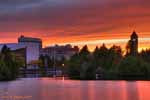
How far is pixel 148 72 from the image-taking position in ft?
579

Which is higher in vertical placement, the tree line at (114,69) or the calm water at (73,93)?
the tree line at (114,69)

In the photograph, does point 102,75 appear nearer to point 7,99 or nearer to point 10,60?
point 10,60

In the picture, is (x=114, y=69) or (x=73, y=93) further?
(x=114, y=69)

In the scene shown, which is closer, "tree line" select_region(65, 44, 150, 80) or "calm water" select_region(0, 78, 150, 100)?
"calm water" select_region(0, 78, 150, 100)

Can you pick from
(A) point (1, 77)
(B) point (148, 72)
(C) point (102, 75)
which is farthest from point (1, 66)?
(B) point (148, 72)

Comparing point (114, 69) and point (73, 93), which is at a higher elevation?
point (114, 69)

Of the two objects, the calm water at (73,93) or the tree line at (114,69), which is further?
the tree line at (114,69)

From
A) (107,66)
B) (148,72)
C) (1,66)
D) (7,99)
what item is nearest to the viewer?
(7,99)

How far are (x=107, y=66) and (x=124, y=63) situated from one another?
50.7ft

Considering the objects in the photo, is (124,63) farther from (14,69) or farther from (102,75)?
(14,69)

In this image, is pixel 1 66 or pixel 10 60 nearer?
pixel 1 66

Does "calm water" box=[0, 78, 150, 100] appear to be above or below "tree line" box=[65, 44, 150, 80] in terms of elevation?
below

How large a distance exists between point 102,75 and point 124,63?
Answer: 8.64 metres

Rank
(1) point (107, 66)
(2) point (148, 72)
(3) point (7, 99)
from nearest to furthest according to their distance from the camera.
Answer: (3) point (7, 99) < (2) point (148, 72) < (1) point (107, 66)
